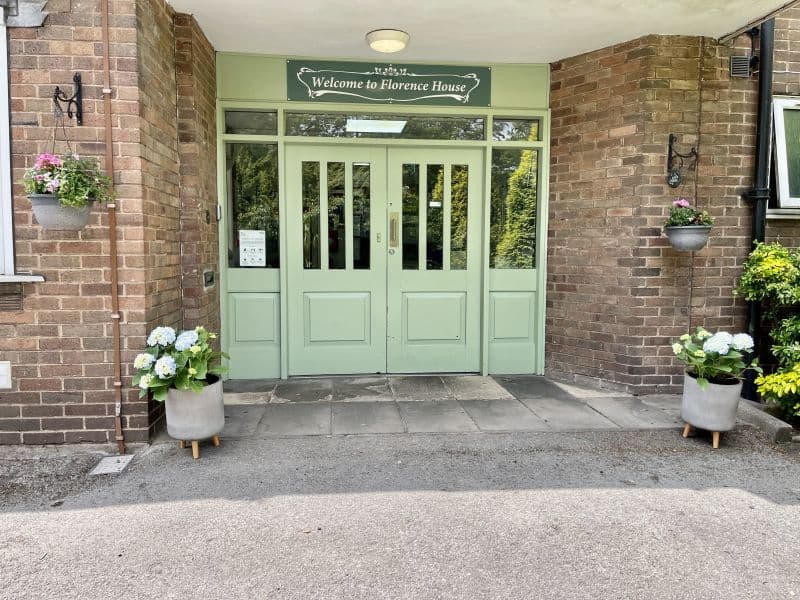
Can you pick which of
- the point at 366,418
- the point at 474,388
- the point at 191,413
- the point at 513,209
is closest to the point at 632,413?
the point at 474,388

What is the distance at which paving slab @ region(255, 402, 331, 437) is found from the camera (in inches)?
161

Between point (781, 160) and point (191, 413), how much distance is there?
5.25m

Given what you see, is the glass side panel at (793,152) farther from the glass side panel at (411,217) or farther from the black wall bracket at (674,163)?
the glass side panel at (411,217)

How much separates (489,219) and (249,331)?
2.61 m

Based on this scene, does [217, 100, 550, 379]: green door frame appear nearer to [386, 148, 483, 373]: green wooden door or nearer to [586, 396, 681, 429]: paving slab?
[386, 148, 483, 373]: green wooden door

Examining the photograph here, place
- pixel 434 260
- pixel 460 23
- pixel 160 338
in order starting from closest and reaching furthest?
pixel 160 338 < pixel 460 23 < pixel 434 260

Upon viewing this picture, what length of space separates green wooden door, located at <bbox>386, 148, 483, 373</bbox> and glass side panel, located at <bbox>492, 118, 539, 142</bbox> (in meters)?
0.29

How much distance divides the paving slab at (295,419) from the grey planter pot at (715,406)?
260 cm

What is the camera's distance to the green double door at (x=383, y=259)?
5387 millimetres

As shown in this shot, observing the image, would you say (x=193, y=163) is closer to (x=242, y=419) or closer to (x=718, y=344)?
(x=242, y=419)

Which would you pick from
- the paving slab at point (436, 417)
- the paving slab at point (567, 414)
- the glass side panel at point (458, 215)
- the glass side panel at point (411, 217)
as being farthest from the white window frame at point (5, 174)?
the paving slab at point (567, 414)

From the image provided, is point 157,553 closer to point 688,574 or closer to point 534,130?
point 688,574

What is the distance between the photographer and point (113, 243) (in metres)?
3.59

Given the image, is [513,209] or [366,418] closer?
[366,418]
